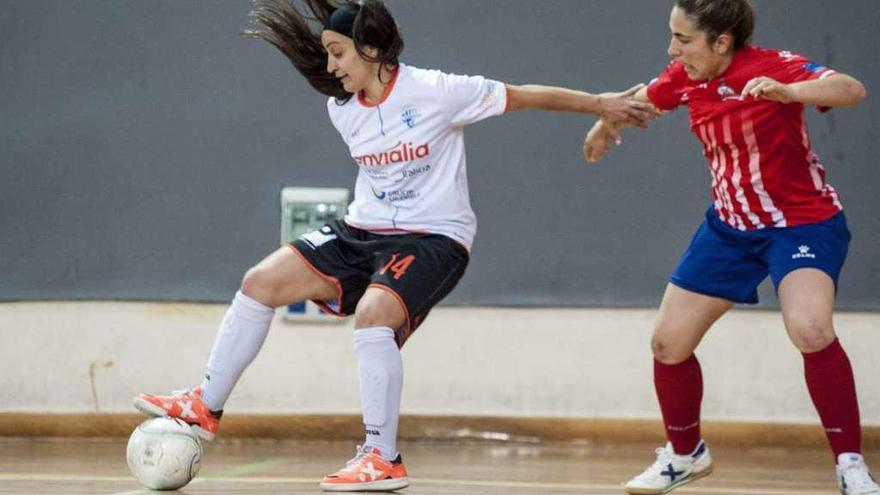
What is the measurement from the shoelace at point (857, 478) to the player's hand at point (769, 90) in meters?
0.91

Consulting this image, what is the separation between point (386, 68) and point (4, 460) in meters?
1.90

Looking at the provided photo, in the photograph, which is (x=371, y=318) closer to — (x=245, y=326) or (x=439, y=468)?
(x=245, y=326)

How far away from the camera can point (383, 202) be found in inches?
154

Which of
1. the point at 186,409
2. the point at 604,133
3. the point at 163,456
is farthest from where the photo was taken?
the point at 604,133

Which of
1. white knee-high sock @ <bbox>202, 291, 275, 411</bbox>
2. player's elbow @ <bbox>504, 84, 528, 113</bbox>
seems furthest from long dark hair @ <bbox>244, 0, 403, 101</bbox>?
white knee-high sock @ <bbox>202, 291, 275, 411</bbox>

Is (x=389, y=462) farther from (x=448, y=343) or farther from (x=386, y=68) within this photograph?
(x=448, y=343)

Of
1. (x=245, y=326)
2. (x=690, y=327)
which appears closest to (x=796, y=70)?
(x=690, y=327)

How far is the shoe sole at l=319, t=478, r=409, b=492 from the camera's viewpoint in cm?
355

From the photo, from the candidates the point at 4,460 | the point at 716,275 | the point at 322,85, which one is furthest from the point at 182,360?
the point at 716,275

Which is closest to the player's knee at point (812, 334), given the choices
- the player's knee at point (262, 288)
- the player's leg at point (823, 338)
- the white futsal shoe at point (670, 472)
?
the player's leg at point (823, 338)

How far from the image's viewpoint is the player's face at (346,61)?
12.6 ft

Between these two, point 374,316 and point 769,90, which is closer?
point 769,90

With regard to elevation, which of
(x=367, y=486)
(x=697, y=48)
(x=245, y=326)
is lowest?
(x=367, y=486)

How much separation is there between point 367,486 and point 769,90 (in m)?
1.41
